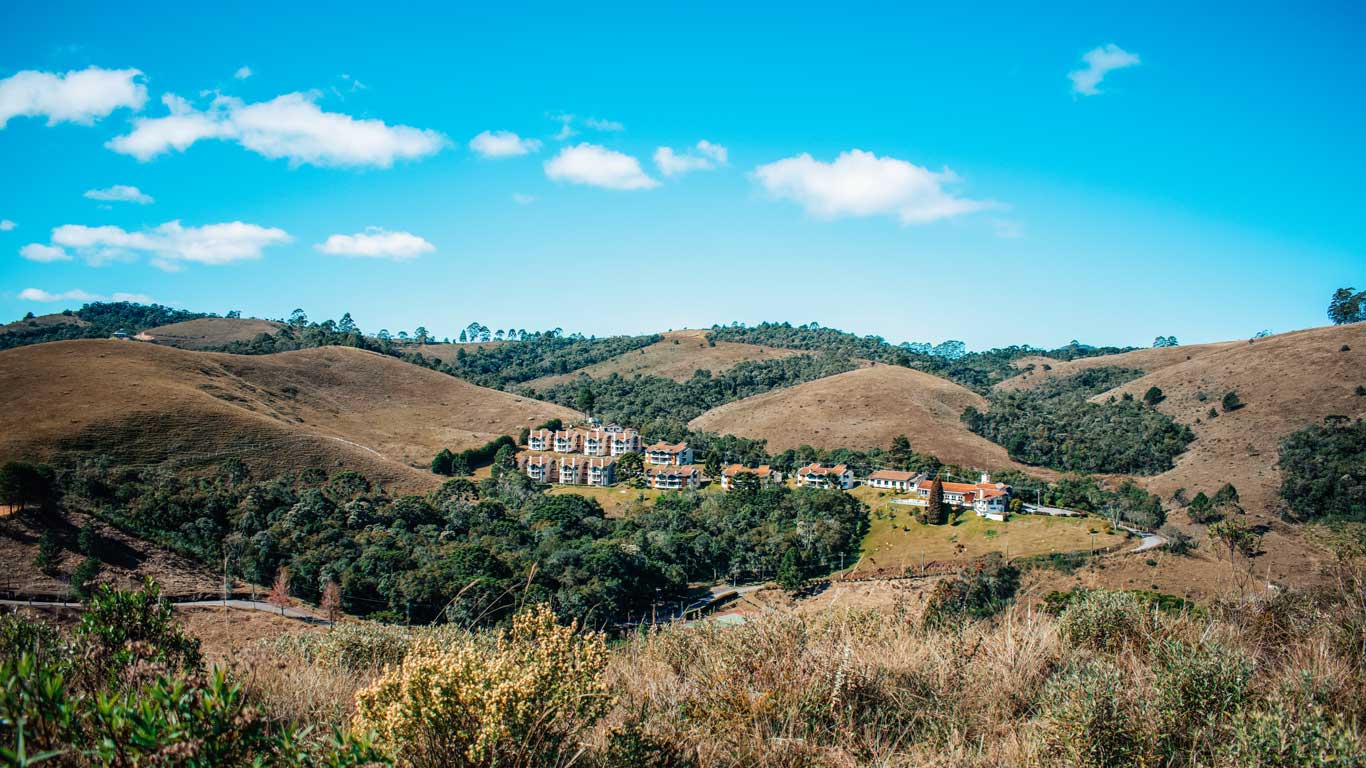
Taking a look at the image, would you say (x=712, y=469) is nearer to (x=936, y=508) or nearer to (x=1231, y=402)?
(x=936, y=508)

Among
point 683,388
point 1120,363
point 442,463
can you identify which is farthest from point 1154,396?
point 442,463

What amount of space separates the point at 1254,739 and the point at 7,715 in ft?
19.0

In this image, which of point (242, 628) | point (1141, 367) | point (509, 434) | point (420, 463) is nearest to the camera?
point (242, 628)

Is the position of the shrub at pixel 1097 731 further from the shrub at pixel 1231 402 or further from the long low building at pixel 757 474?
the shrub at pixel 1231 402

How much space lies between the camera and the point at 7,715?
2299 mm

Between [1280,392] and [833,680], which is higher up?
[1280,392]

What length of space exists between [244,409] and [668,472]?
38935 millimetres

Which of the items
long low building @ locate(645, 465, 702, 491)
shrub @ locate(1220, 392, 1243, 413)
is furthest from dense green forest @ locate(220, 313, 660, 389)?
shrub @ locate(1220, 392, 1243, 413)

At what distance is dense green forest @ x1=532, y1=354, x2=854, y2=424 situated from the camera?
340ft

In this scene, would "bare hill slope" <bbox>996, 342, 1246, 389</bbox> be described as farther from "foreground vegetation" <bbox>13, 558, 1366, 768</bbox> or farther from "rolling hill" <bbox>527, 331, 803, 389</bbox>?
"foreground vegetation" <bbox>13, 558, 1366, 768</bbox>

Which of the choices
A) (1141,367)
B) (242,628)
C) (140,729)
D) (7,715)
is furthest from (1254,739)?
(1141,367)

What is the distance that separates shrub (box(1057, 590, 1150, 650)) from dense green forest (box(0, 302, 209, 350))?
128m

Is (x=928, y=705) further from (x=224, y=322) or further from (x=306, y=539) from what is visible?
(x=224, y=322)

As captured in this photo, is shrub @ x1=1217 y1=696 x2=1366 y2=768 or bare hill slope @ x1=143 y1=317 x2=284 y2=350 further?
bare hill slope @ x1=143 y1=317 x2=284 y2=350
